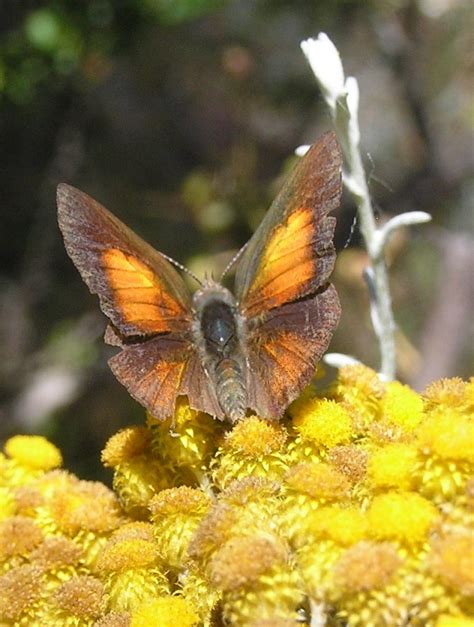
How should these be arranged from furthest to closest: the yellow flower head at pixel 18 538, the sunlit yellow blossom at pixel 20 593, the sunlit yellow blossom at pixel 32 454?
the sunlit yellow blossom at pixel 32 454
the yellow flower head at pixel 18 538
the sunlit yellow blossom at pixel 20 593

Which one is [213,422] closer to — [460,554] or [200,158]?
A: [460,554]

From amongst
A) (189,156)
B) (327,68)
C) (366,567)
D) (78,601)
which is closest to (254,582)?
(366,567)

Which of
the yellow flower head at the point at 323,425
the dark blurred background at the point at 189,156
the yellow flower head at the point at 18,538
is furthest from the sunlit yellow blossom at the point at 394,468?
the dark blurred background at the point at 189,156

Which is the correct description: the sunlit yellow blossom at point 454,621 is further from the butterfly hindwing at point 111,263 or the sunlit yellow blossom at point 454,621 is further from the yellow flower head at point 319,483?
the butterfly hindwing at point 111,263

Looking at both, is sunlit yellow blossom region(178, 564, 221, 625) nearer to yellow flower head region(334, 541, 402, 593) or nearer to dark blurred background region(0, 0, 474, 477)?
yellow flower head region(334, 541, 402, 593)

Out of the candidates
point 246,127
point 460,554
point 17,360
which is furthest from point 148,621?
point 246,127
